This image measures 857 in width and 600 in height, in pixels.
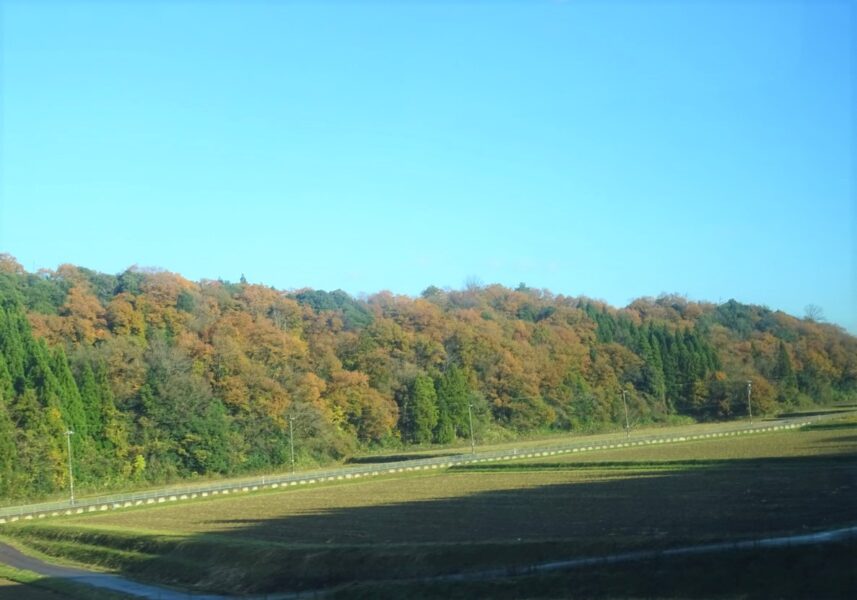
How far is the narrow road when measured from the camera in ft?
84.8

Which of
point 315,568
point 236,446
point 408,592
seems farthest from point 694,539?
point 236,446

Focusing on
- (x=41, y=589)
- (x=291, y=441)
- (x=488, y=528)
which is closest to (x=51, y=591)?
(x=41, y=589)

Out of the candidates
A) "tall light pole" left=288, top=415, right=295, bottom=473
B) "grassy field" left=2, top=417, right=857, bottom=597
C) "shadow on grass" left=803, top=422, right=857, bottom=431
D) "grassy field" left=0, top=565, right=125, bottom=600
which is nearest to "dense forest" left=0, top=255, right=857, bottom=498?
"tall light pole" left=288, top=415, right=295, bottom=473

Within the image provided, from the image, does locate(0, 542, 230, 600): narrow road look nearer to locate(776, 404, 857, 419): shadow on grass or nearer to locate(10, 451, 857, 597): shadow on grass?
locate(10, 451, 857, 597): shadow on grass

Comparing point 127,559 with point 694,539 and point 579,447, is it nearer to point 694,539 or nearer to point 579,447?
point 694,539

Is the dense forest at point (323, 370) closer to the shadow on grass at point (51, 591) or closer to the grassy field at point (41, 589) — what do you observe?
the grassy field at point (41, 589)

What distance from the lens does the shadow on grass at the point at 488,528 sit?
2426 cm

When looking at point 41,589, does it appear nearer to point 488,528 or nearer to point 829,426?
point 488,528

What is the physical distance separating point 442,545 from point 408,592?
192 inches

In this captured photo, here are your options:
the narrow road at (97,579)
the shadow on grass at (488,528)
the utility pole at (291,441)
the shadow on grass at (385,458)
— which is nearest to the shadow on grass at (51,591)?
the narrow road at (97,579)

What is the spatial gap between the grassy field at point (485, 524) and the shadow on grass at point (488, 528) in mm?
66

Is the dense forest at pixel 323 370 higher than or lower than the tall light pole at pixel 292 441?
higher

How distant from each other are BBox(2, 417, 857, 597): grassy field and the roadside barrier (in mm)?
3939

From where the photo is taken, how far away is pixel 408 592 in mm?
21297
